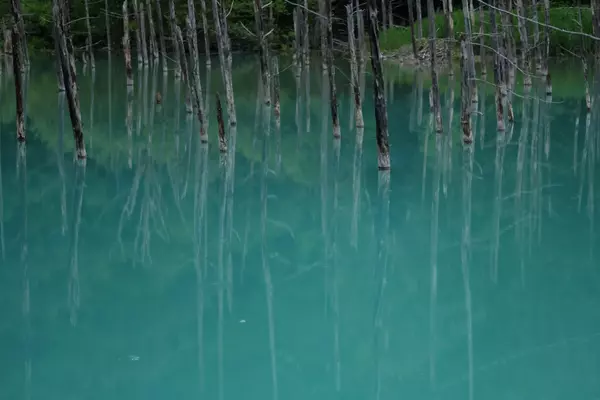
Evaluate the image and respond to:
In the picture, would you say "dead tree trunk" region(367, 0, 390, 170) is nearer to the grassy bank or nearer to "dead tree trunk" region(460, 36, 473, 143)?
"dead tree trunk" region(460, 36, 473, 143)

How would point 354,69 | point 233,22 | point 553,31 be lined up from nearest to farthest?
point 354,69 → point 553,31 → point 233,22

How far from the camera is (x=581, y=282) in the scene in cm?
860

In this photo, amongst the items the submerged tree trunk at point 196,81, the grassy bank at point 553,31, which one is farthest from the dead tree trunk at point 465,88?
the grassy bank at point 553,31

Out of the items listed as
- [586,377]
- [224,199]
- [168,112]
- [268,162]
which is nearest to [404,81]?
[168,112]

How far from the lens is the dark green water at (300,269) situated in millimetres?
6574

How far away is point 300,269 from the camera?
30.2ft

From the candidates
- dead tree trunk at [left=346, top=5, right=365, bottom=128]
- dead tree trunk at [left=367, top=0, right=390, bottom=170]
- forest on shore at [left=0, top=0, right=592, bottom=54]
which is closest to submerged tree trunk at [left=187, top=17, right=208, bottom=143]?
dead tree trunk at [left=346, top=5, right=365, bottom=128]

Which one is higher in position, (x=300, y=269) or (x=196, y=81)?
(x=196, y=81)

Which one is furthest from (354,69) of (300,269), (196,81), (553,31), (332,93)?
(553,31)

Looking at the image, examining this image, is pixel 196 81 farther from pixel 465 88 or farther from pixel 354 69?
pixel 465 88

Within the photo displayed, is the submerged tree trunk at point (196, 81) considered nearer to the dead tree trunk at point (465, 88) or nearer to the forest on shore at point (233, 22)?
the dead tree trunk at point (465, 88)

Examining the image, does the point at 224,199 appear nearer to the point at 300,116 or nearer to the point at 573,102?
the point at 300,116

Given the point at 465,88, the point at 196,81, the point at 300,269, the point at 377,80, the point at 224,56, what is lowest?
the point at 300,269

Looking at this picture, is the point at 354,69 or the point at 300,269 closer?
the point at 300,269
